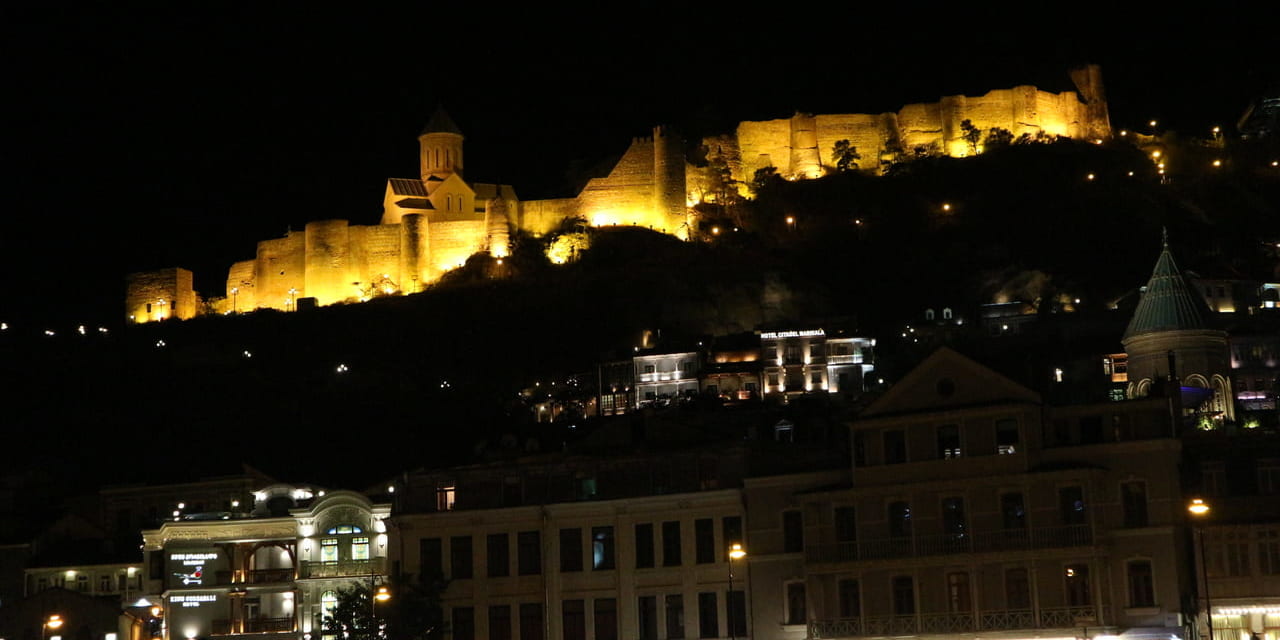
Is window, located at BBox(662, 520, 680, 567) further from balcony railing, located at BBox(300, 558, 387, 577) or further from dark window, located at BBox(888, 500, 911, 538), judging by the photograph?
balcony railing, located at BBox(300, 558, 387, 577)

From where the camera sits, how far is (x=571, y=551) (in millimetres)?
55688

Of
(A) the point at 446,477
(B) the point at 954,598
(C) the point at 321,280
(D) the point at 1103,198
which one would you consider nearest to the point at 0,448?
(C) the point at 321,280

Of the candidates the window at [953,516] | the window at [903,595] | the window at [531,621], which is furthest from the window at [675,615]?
the window at [953,516]

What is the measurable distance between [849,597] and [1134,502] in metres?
8.43

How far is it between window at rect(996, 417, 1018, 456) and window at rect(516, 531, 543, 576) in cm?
1495

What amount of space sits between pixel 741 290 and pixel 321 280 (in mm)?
34311

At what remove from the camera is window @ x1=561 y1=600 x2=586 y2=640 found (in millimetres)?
55094

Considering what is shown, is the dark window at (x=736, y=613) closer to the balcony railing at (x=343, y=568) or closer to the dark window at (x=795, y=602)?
the dark window at (x=795, y=602)

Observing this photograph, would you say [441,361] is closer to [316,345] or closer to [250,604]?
[316,345]

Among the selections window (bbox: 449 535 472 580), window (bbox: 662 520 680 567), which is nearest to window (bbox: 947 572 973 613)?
window (bbox: 662 520 680 567)

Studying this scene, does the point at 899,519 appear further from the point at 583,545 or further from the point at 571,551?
the point at 571,551

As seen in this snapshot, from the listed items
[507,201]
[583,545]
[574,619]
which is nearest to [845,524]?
[583,545]

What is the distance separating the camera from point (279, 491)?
212 ft

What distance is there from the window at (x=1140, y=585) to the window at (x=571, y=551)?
1685cm
